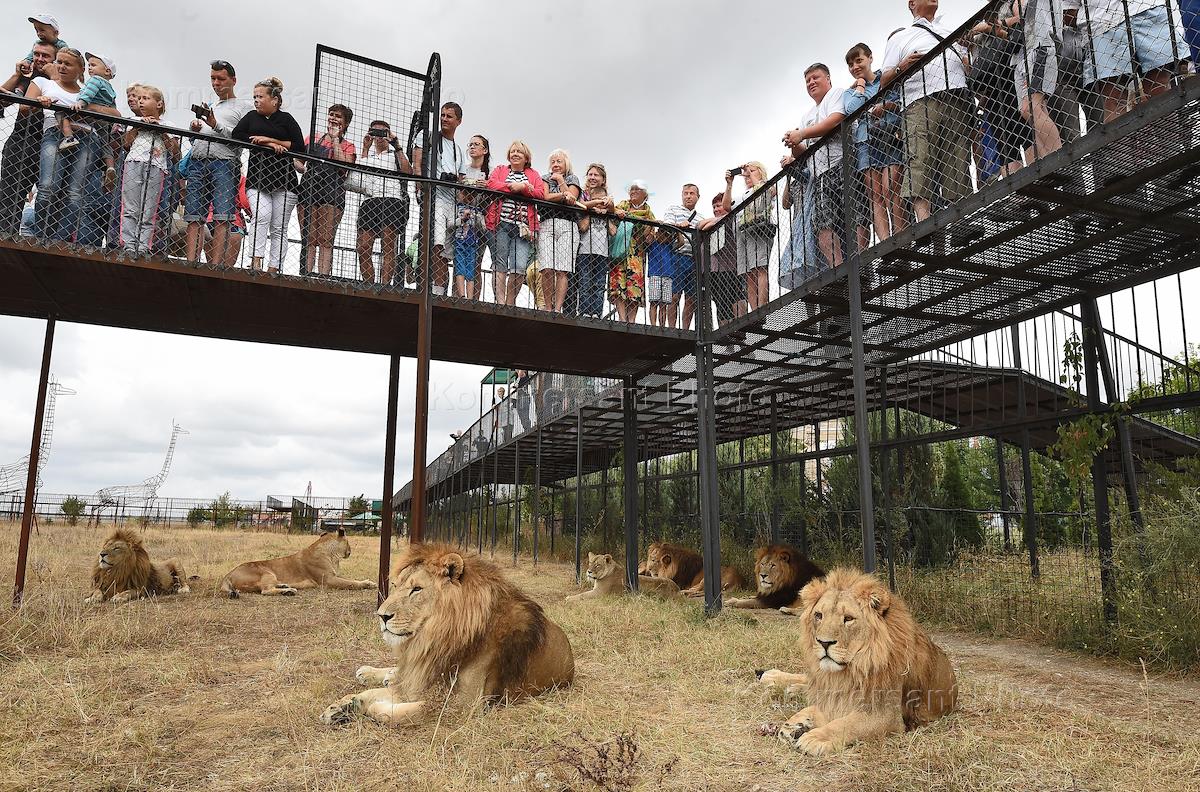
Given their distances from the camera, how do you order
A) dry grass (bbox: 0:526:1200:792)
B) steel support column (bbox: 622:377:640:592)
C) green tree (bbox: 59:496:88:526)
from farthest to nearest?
green tree (bbox: 59:496:88:526)
steel support column (bbox: 622:377:640:592)
dry grass (bbox: 0:526:1200:792)

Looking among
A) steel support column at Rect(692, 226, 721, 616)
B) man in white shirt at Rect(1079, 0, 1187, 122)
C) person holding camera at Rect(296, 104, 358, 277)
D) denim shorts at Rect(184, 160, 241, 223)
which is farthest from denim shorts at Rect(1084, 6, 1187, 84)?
denim shorts at Rect(184, 160, 241, 223)

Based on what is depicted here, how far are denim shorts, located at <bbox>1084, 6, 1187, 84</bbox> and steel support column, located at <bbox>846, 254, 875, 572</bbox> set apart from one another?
222 cm

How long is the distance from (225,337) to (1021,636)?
10178 mm

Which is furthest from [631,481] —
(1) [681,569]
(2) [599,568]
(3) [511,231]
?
(3) [511,231]

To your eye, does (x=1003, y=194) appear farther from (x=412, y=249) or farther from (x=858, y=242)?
(x=412, y=249)

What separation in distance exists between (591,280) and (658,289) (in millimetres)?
1026

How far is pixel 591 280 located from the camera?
885 cm

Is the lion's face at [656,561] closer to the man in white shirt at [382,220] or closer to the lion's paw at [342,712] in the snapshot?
the man in white shirt at [382,220]

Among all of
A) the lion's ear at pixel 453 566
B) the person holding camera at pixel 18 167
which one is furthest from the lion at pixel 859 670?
the person holding camera at pixel 18 167

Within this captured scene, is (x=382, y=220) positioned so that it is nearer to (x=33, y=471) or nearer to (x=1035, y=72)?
(x=33, y=471)

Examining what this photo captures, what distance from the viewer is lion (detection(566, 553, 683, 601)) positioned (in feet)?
34.9

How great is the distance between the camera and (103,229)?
7023 mm

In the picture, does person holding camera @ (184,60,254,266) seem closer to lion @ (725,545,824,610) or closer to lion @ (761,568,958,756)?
lion @ (761,568,958,756)

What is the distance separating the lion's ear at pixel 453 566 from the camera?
4.46 metres
